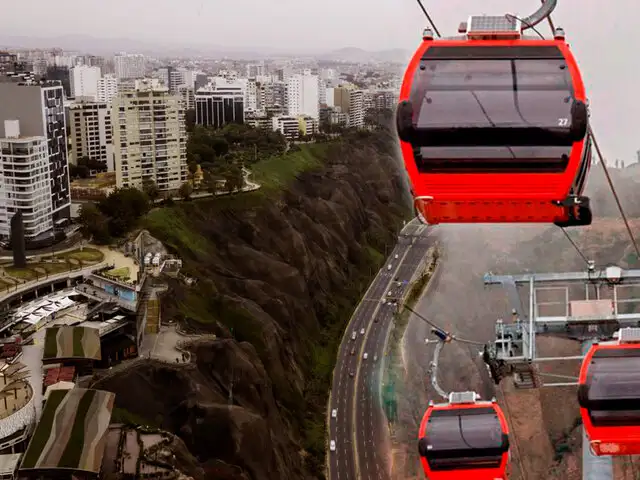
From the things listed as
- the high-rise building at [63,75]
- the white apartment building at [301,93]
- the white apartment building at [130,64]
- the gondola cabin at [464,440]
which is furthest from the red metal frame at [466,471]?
the white apartment building at [130,64]

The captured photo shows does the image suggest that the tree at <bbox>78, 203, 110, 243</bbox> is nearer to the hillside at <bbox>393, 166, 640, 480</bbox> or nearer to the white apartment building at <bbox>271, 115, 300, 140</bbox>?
the hillside at <bbox>393, 166, 640, 480</bbox>

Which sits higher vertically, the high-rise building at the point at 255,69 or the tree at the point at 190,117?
the high-rise building at the point at 255,69

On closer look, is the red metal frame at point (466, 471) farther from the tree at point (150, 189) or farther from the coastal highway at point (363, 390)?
the tree at point (150, 189)

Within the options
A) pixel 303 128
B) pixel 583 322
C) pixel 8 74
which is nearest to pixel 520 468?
pixel 583 322

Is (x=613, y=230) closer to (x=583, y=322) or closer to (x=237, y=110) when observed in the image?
(x=583, y=322)

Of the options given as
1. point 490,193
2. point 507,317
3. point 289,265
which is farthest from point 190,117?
point 490,193
